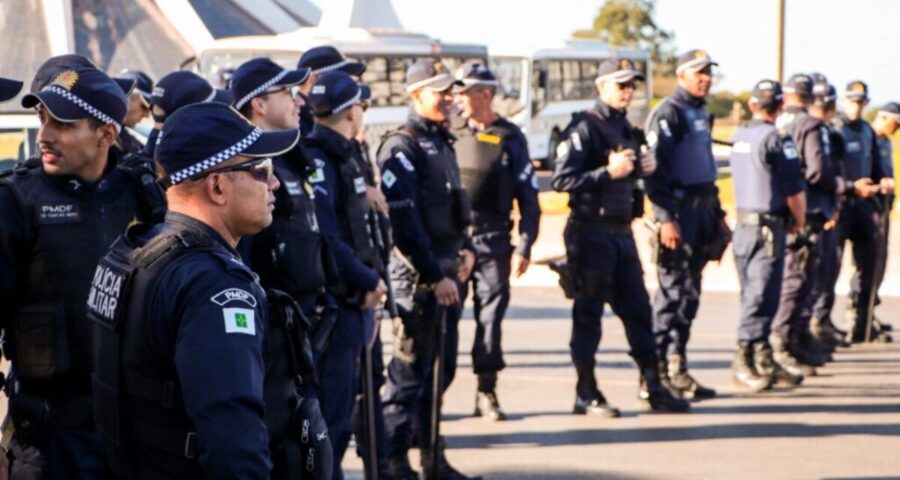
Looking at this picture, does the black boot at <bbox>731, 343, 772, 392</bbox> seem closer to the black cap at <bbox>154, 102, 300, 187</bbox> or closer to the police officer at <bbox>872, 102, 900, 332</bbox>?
the police officer at <bbox>872, 102, 900, 332</bbox>

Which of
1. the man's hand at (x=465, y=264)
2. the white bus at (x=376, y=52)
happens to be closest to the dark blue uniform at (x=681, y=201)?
the man's hand at (x=465, y=264)

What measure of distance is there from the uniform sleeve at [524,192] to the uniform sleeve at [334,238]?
3033 millimetres

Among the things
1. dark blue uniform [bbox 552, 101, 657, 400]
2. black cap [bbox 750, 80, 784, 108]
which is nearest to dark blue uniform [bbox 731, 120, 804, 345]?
black cap [bbox 750, 80, 784, 108]

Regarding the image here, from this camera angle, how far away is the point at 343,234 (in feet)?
21.0

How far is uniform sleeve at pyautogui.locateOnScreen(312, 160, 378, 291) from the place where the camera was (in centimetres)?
609

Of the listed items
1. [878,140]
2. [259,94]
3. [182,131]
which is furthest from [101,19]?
[182,131]

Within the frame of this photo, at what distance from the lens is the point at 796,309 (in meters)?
11.0

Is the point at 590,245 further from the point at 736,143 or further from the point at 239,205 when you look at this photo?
the point at 239,205

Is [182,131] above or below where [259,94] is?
above

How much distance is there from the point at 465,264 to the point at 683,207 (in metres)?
2.30

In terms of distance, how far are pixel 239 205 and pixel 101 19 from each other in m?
20.1

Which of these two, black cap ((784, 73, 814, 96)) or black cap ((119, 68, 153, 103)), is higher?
black cap ((119, 68, 153, 103))

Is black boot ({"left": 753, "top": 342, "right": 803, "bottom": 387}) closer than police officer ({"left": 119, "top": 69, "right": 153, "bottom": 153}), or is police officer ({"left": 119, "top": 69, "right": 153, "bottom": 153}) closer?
police officer ({"left": 119, "top": 69, "right": 153, "bottom": 153})

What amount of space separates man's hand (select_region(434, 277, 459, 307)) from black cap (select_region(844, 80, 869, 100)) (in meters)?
6.39
